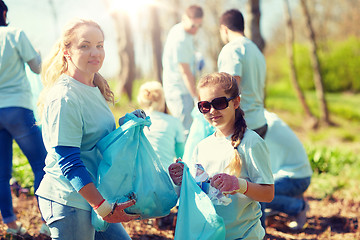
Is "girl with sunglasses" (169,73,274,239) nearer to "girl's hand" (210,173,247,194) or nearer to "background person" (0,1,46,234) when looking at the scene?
"girl's hand" (210,173,247,194)

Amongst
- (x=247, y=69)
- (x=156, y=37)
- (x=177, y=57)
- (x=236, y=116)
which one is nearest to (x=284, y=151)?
(x=247, y=69)

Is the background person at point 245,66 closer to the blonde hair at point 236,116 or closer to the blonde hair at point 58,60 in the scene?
the blonde hair at point 236,116

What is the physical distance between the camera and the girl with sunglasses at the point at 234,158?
2.15 meters

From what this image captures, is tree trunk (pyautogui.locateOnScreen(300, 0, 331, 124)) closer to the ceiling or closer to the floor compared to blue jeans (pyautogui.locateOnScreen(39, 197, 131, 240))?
closer to the floor

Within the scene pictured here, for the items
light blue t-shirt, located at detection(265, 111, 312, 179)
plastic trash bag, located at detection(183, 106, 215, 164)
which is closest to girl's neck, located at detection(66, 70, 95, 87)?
plastic trash bag, located at detection(183, 106, 215, 164)

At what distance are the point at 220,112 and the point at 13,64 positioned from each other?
200 centimetres

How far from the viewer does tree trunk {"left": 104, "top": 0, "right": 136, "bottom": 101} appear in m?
14.8

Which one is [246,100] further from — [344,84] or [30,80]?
[344,84]

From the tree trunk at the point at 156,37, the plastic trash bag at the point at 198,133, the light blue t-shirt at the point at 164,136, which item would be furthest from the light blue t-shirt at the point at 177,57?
the tree trunk at the point at 156,37

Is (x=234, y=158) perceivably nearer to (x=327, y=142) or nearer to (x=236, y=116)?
(x=236, y=116)

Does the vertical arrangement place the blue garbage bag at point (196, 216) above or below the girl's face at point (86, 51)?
below

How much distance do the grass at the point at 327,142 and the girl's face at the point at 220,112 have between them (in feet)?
1.62

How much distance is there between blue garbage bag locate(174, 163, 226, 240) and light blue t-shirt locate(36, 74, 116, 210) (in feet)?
1.66

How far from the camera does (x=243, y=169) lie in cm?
220
